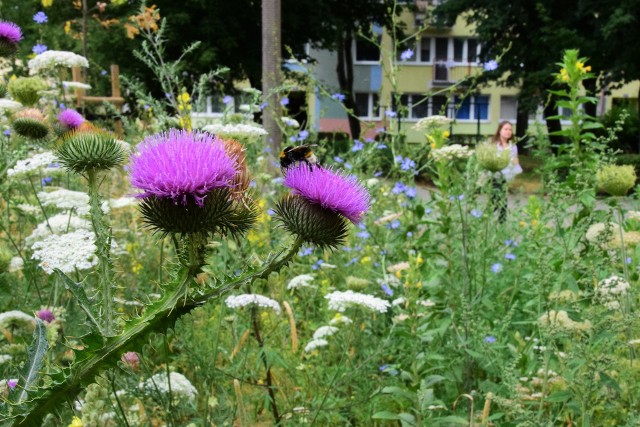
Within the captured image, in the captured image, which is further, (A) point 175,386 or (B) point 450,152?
(B) point 450,152

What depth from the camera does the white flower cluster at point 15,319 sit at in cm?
224

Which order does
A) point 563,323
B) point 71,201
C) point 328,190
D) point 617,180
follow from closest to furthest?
point 328,190 → point 563,323 → point 71,201 → point 617,180

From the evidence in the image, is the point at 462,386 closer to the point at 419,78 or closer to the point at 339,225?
the point at 339,225

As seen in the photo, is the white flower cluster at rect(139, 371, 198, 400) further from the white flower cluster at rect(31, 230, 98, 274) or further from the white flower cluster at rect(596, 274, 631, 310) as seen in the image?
the white flower cluster at rect(596, 274, 631, 310)

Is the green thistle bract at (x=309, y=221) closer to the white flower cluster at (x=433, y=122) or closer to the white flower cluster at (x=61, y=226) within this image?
the white flower cluster at (x=61, y=226)

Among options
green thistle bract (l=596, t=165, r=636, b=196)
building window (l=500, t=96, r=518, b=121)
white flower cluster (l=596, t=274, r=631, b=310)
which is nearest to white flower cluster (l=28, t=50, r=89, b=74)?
green thistle bract (l=596, t=165, r=636, b=196)

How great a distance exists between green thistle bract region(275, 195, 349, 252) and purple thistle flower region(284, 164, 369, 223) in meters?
0.02

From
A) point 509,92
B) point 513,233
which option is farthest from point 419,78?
point 513,233

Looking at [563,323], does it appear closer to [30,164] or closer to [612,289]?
[612,289]

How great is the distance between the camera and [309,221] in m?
1.56

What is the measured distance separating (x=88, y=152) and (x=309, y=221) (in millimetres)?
598

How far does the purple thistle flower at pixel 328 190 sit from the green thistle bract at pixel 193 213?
0.62ft

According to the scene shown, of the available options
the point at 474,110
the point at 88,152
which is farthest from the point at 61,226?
the point at 474,110

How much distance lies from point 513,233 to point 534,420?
2.86 meters
